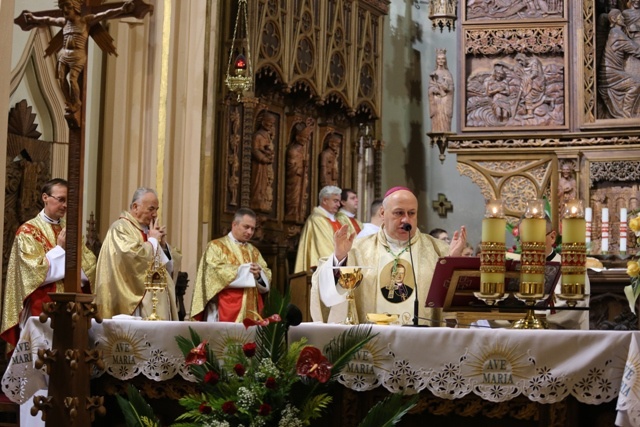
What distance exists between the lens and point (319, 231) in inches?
443

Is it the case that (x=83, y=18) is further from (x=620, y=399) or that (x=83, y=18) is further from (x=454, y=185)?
(x=454, y=185)

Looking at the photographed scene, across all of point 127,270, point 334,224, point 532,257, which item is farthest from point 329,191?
point 532,257

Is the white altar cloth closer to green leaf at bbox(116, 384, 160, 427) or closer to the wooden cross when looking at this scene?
green leaf at bbox(116, 384, 160, 427)

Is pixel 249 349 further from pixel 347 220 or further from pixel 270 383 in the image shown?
pixel 347 220

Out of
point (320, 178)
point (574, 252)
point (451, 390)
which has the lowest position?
point (451, 390)

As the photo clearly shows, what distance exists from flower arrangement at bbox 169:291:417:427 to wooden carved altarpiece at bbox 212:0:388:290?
224 inches

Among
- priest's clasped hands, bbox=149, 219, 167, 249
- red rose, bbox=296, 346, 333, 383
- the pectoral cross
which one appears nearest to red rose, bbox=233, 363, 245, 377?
red rose, bbox=296, 346, 333, 383

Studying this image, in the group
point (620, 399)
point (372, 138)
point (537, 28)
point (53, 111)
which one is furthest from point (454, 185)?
point (620, 399)

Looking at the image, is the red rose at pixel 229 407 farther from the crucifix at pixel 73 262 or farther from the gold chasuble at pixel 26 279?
the gold chasuble at pixel 26 279

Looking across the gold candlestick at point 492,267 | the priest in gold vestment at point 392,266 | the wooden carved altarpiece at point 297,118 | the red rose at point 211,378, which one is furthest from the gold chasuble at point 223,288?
the red rose at point 211,378

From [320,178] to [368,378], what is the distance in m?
7.74

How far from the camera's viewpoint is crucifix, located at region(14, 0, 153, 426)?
200 inches

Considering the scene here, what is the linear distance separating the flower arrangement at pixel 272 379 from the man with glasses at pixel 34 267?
116 inches

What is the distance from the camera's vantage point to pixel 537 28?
447 inches
